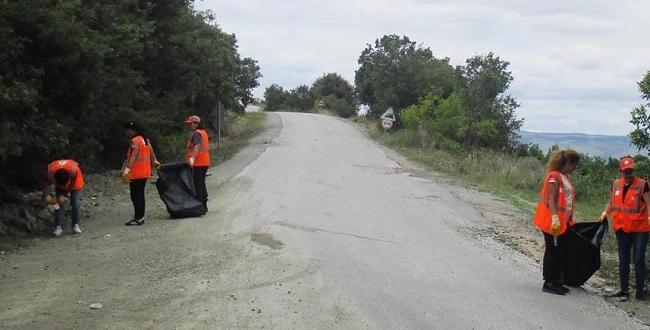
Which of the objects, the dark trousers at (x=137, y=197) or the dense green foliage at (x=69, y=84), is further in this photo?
the dark trousers at (x=137, y=197)

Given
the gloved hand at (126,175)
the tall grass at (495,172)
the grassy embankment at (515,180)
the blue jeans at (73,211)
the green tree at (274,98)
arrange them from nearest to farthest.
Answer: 1. the blue jeans at (73,211)
2. the gloved hand at (126,175)
3. the grassy embankment at (515,180)
4. the tall grass at (495,172)
5. the green tree at (274,98)

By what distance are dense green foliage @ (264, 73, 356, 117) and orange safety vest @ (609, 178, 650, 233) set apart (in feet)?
210

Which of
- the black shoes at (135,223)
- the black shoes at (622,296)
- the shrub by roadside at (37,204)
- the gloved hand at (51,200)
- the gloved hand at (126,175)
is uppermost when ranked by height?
the gloved hand at (126,175)

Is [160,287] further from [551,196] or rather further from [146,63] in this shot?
[146,63]

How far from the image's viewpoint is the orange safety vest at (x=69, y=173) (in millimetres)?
9891

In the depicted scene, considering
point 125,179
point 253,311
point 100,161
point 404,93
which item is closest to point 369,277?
point 253,311

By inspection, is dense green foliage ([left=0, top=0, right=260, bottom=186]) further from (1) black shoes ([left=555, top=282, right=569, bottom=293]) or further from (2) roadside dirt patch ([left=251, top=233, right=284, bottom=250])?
(1) black shoes ([left=555, top=282, right=569, bottom=293])

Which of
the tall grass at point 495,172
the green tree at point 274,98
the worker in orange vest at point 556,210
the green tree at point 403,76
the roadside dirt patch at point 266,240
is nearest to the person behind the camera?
the worker in orange vest at point 556,210

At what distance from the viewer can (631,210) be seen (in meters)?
7.74

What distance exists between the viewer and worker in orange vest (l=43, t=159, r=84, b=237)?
992cm

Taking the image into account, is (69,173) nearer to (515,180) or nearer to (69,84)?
(69,84)

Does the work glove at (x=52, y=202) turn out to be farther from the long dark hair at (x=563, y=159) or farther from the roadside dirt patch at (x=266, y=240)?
the long dark hair at (x=563, y=159)

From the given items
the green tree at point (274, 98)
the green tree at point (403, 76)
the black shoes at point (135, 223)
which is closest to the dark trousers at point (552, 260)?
the black shoes at point (135, 223)

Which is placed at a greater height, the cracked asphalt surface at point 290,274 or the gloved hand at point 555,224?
the gloved hand at point 555,224
